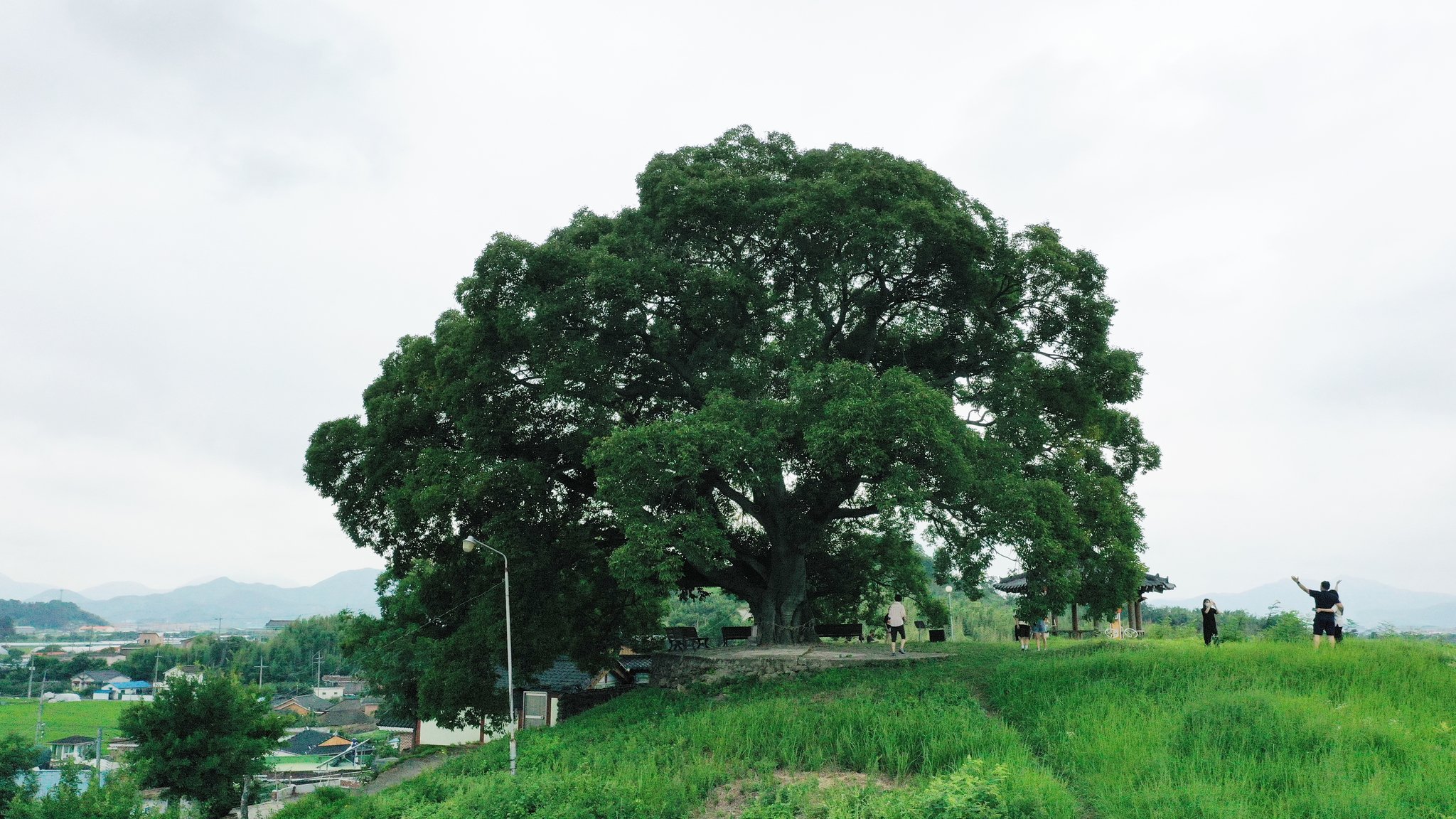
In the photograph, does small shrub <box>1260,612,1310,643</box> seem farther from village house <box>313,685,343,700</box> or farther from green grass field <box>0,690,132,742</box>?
village house <box>313,685,343,700</box>

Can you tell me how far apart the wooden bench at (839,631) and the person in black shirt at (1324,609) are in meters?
13.3

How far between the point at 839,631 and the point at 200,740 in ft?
64.6

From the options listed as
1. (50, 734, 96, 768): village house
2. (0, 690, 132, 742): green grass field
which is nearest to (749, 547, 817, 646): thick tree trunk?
(50, 734, 96, 768): village house

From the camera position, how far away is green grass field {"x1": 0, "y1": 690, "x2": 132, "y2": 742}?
8325 cm

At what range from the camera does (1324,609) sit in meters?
17.9

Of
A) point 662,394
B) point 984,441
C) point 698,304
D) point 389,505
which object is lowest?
point 389,505

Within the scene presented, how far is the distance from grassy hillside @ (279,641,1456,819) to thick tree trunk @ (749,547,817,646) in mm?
5046

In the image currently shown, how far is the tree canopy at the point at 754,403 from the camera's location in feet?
62.5

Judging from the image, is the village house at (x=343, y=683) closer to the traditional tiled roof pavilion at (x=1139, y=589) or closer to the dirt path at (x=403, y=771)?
the dirt path at (x=403, y=771)

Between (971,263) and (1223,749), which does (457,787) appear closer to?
(1223,749)

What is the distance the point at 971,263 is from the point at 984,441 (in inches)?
172

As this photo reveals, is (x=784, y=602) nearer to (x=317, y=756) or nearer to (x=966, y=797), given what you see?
(x=966, y=797)

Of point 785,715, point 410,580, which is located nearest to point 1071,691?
point 785,715

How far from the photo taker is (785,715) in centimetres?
1591
